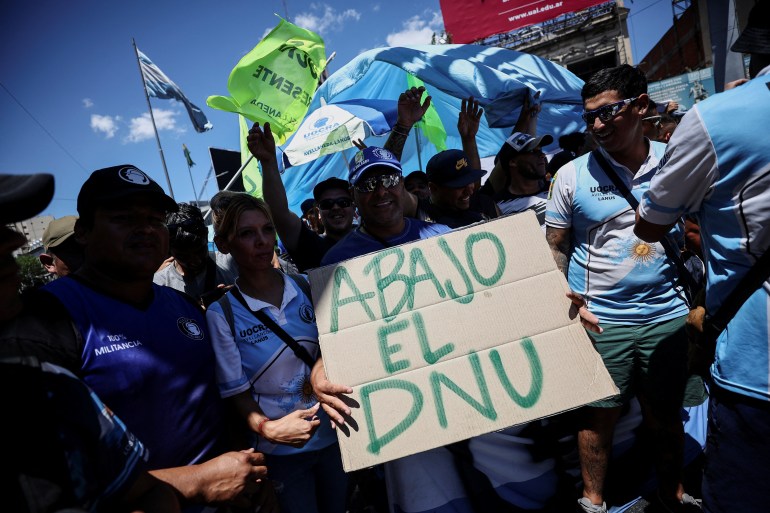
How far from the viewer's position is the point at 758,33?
4.16 feet

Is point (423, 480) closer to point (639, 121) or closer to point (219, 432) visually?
point (219, 432)

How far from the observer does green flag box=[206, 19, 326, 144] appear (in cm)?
480

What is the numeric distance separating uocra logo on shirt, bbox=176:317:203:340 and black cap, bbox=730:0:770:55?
80.7 inches

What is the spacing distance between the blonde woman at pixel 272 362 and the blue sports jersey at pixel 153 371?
100 mm

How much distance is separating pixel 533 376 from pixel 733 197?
31.9 inches

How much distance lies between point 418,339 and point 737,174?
1.08 meters

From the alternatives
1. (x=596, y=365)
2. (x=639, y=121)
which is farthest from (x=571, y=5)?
(x=596, y=365)

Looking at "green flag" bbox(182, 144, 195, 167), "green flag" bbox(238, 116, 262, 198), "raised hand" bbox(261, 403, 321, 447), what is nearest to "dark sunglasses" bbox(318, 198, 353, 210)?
"raised hand" bbox(261, 403, 321, 447)

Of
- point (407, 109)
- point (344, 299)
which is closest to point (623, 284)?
point (344, 299)

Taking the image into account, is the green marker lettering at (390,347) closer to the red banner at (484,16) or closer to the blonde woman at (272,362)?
the blonde woman at (272,362)

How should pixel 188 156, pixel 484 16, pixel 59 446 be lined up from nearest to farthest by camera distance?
1. pixel 59 446
2. pixel 484 16
3. pixel 188 156

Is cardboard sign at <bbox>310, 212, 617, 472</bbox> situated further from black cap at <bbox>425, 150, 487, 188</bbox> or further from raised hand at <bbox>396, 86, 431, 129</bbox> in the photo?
raised hand at <bbox>396, 86, 431, 129</bbox>

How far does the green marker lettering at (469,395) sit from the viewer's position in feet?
4.40

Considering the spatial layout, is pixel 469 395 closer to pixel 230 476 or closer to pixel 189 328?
pixel 230 476
